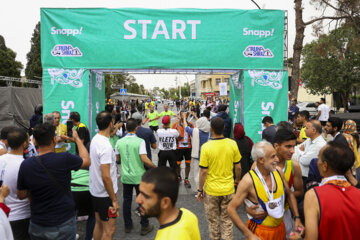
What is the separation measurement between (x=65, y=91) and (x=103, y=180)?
4623 mm

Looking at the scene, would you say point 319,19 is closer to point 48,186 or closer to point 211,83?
point 48,186

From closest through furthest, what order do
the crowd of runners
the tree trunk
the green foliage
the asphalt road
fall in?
the crowd of runners < the asphalt road < the tree trunk < the green foliage

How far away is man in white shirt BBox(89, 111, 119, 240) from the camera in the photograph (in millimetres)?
3443


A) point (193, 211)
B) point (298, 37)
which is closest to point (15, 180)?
point (193, 211)

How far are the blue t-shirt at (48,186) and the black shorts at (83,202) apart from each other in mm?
1196

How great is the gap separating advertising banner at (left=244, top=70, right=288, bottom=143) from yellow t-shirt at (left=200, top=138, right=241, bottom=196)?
154 inches

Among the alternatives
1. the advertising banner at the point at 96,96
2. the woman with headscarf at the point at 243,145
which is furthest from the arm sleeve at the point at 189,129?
the advertising banner at the point at 96,96

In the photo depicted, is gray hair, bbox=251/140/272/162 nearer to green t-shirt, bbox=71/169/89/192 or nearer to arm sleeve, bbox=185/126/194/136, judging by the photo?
green t-shirt, bbox=71/169/89/192

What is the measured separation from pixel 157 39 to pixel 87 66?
2.03m

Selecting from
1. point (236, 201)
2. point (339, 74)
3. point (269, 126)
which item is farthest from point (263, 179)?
point (339, 74)

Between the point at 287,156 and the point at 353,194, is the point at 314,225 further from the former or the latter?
the point at 287,156

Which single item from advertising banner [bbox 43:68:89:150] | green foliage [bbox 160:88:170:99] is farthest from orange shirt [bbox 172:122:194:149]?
green foliage [bbox 160:88:170:99]

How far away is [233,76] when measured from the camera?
8.67 m

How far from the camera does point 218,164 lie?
3.79 meters
